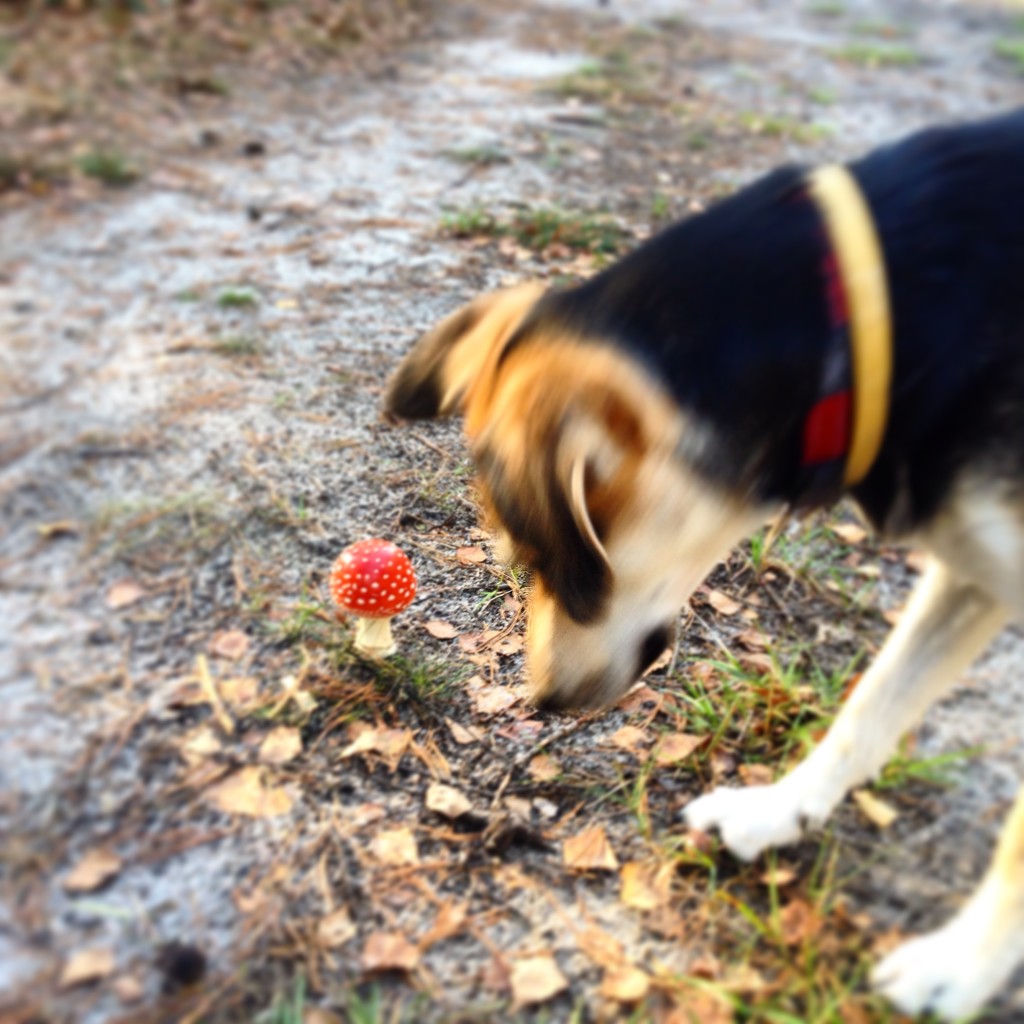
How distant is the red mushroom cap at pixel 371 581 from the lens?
2.31m

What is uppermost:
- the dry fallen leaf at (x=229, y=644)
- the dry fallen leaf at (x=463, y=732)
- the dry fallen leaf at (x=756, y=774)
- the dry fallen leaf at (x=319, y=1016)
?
the dry fallen leaf at (x=756, y=774)

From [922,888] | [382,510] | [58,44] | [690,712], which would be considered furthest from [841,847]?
[58,44]

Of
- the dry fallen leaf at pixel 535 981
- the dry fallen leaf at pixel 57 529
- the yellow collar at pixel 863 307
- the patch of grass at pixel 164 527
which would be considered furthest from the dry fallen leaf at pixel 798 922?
the dry fallen leaf at pixel 57 529

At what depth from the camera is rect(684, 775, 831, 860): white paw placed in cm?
216

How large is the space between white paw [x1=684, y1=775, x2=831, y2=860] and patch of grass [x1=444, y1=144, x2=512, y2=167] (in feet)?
15.9

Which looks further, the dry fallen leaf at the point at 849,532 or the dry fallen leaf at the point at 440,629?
the dry fallen leaf at the point at 849,532

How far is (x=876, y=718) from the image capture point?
6.99 ft

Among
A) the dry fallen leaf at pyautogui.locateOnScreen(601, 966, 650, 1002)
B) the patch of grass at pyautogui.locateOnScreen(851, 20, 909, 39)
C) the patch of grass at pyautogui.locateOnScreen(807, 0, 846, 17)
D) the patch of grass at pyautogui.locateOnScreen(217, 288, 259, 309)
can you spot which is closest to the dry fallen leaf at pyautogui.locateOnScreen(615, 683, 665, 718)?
the dry fallen leaf at pyautogui.locateOnScreen(601, 966, 650, 1002)

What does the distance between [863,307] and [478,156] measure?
197 inches

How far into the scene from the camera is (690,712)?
253 centimetres

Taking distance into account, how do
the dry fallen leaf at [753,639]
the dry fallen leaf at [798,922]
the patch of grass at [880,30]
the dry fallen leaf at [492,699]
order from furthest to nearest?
the patch of grass at [880,30] → the dry fallen leaf at [753,639] → the dry fallen leaf at [492,699] → the dry fallen leaf at [798,922]

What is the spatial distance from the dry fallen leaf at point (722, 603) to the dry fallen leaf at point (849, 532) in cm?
63

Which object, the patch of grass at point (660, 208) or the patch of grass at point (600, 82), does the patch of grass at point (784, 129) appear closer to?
the patch of grass at point (600, 82)

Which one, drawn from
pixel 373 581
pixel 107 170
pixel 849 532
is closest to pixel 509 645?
pixel 373 581
